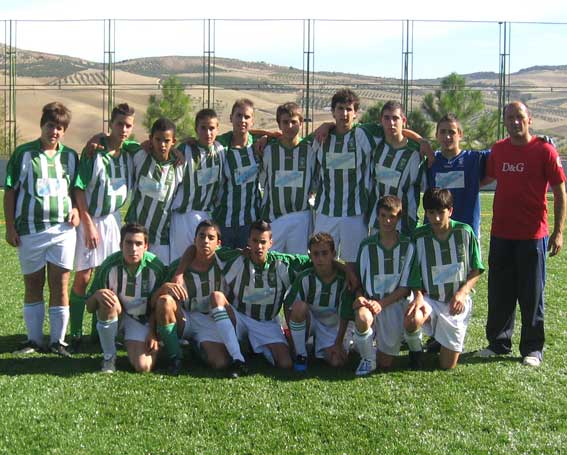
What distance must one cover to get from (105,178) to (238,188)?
36.1 inches

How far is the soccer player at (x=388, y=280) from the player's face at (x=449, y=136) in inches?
21.9

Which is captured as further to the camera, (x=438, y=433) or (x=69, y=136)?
(x=69, y=136)

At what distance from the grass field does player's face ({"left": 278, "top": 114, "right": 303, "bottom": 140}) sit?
5.06 feet

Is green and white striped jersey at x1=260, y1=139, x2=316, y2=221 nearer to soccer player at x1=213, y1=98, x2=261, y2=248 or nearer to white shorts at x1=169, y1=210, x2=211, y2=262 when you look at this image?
soccer player at x1=213, y1=98, x2=261, y2=248

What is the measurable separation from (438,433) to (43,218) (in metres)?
2.79

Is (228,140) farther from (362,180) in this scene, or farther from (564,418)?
(564,418)

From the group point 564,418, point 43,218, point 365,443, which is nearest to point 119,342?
point 43,218

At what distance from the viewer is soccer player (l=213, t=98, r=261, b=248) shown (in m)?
5.64

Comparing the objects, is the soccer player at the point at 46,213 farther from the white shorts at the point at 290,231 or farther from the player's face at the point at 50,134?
the white shorts at the point at 290,231

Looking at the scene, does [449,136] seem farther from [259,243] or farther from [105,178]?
[105,178]

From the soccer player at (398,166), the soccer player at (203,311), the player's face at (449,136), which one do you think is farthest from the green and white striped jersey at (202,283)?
the player's face at (449,136)

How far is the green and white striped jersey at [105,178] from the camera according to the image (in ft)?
17.4

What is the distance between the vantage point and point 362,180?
5.50 metres

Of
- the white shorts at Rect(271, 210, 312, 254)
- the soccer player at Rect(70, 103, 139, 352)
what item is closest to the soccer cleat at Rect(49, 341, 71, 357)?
the soccer player at Rect(70, 103, 139, 352)
